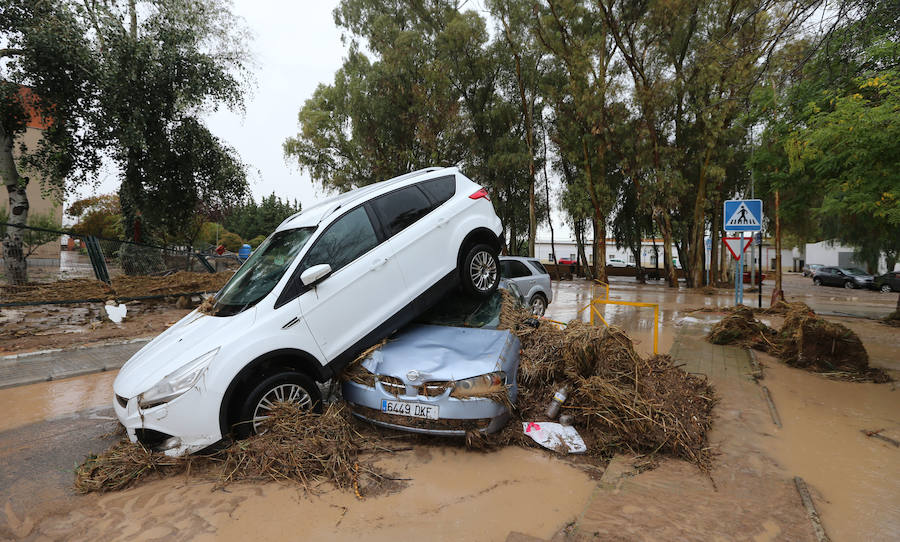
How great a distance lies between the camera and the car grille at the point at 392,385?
391 centimetres

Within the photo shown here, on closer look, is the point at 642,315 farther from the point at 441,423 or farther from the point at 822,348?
the point at 441,423

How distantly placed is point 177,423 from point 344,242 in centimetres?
199

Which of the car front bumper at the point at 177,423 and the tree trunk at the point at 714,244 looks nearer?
the car front bumper at the point at 177,423

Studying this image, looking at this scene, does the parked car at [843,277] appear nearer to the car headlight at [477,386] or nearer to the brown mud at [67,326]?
the car headlight at [477,386]

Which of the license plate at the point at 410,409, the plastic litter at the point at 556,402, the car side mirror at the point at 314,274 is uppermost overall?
the car side mirror at the point at 314,274

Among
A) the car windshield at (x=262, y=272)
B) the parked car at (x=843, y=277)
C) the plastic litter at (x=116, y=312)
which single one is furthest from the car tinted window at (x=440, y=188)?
the parked car at (x=843, y=277)

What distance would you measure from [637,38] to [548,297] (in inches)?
653

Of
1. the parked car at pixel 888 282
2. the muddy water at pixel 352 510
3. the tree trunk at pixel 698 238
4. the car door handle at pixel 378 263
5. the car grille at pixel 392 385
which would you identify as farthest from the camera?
the tree trunk at pixel 698 238

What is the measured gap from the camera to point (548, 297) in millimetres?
10531

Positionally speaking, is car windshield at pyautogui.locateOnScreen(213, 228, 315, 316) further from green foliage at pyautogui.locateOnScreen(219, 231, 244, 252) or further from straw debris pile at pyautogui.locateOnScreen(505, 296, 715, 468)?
green foliage at pyautogui.locateOnScreen(219, 231, 244, 252)

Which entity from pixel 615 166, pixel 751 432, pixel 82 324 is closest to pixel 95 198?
pixel 82 324

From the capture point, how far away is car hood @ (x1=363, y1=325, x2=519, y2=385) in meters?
3.92

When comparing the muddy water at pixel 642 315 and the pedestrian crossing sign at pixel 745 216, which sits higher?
the pedestrian crossing sign at pixel 745 216

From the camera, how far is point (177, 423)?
3449mm
